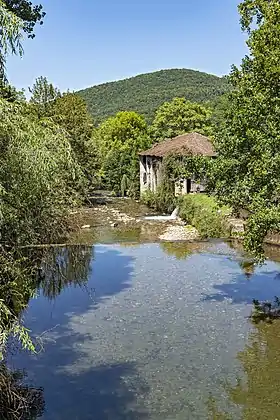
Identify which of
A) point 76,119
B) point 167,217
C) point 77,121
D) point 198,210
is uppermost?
point 76,119

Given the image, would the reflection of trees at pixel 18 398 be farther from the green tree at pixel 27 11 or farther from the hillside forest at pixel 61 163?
the green tree at pixel 27 11

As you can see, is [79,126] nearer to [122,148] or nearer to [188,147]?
[188,147]

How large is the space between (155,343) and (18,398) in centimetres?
594

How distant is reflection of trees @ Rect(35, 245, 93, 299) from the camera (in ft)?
61.2

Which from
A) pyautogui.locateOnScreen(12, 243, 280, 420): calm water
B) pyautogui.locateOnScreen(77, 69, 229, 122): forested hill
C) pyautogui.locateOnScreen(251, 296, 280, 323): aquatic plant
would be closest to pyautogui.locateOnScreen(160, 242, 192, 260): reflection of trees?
pyautogui.locateOnScreen(12, 243, 280, 420): calm water

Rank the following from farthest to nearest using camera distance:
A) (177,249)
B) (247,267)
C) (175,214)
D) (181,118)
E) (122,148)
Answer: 1. (122,148)
2. (181,118)
3. (175,214)
4. (177,249)
5. (247,267)

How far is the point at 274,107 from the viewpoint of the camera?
12898 mm

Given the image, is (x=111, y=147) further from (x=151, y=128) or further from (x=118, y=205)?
(x=118, y=205)

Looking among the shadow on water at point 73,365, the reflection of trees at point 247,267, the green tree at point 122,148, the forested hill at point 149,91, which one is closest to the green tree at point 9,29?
the shadow on water at point 73,365

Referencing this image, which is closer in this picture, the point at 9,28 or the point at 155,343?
the point at 9,28

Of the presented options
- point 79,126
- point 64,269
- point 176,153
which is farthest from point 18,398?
point 79,126

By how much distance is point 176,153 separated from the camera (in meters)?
36.1

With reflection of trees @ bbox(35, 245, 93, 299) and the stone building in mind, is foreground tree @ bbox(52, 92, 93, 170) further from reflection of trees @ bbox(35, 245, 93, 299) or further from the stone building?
reflection of trees @ bbox(35, 245, 93, 299)

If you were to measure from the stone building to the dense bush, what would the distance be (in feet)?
6.44
